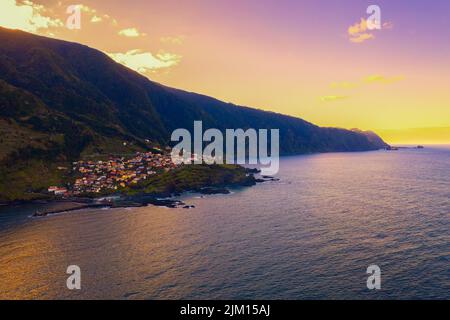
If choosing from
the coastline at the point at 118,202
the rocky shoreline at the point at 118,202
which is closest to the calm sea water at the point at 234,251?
the rocky shoreline at the point at 118,202

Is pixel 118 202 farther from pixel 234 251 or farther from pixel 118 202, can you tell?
pixel 234 251

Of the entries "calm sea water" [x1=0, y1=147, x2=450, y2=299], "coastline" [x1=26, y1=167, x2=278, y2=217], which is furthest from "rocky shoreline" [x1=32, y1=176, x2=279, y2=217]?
"calm sea water" [x1=0, y1=147, x2=450, y2=299]

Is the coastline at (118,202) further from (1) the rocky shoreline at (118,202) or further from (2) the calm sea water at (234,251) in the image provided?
(2) the calm sea water at (234,251)

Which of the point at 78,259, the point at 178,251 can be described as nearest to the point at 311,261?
the point at 178,251

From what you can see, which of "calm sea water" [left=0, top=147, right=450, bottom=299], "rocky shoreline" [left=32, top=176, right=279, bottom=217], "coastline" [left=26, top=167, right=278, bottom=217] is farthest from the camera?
"coastline" [left=26, top=167, right=278, bottom=217]

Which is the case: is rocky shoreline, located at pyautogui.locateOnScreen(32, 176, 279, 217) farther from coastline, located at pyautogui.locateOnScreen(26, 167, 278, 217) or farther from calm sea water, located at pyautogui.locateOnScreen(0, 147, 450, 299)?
calm sea water, located at pyautogui.locateOnScreen(0, 147, 450, 299)

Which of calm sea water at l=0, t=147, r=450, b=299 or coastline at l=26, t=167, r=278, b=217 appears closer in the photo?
calm sea water at l=0, t=147, r=450, b=299
